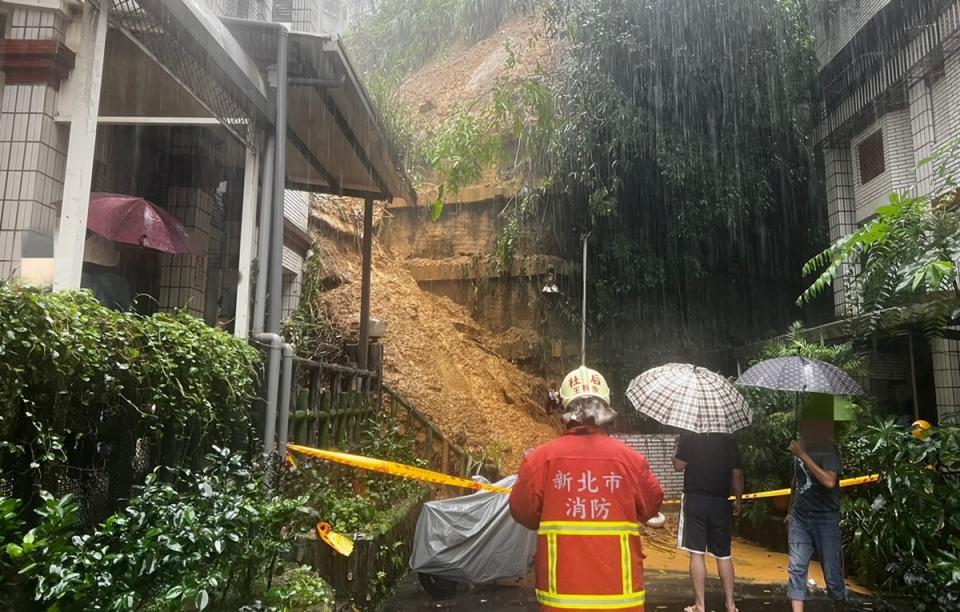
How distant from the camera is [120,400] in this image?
3.70 m

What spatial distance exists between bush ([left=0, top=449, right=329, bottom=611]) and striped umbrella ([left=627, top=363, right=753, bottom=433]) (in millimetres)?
3239

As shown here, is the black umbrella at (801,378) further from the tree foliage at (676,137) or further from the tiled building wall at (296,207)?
the tree foliage at (676,137)

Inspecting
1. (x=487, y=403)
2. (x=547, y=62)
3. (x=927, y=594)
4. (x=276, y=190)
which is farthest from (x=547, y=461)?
(x=547, y=62)

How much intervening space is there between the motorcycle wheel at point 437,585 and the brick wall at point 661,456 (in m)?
6.53

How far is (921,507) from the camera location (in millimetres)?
5504

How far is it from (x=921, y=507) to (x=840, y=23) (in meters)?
10.7

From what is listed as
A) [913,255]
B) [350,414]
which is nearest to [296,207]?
[350,414]

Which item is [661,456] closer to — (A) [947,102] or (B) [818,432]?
(A) [947,102]

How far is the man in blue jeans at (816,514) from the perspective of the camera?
5312 mm

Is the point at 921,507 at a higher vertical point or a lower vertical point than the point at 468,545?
higher

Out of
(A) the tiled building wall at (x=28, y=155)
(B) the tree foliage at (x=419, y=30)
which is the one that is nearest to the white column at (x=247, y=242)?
(A) the tiled building wall at (x=28, y=155)

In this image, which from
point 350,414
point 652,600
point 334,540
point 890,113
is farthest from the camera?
point 890,113

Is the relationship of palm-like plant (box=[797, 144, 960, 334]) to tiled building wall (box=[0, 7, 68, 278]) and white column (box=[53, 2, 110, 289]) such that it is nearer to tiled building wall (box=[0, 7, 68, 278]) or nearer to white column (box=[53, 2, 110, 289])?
white column (box=[53, 2, 110, 289])

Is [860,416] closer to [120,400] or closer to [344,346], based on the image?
[344,346]
